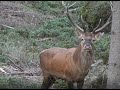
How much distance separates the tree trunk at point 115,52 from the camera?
9266 millimetres

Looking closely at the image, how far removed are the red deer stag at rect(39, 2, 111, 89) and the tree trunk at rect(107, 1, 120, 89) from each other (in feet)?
1.60

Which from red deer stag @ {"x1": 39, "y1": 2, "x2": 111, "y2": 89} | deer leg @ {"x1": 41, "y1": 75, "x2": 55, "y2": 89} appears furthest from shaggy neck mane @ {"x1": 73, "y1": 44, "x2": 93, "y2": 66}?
deer leg @ {"x1": 41, "y1": 75, "x2": 55, "y2": 89}

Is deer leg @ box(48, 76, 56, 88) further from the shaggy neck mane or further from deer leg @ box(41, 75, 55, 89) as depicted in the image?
the shaggy neck mane

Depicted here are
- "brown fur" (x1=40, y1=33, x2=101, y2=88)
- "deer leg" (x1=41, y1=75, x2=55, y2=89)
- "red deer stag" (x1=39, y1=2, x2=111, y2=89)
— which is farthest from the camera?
"deer leg" (x1=41, y1=75, x2=55, y2=89)

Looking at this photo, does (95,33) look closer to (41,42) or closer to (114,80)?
(114,80)

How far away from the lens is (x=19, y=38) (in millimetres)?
17391

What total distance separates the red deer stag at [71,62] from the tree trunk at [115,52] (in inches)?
19.2

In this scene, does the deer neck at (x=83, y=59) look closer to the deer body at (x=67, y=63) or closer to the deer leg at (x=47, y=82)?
the deer body at (x=67, y=63)

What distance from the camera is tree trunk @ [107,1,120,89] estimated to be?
9266mm

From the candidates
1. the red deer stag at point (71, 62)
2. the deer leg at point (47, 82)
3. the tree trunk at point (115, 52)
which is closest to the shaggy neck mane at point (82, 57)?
the red deer stag at point (71, 62)

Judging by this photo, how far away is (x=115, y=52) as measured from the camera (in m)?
9.36

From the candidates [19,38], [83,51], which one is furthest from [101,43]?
[83,51]

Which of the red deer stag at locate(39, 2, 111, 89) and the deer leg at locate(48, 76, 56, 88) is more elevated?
the red deer stag at locate(39, 2, 111, 89)

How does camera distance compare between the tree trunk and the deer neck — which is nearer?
the tree trunk
